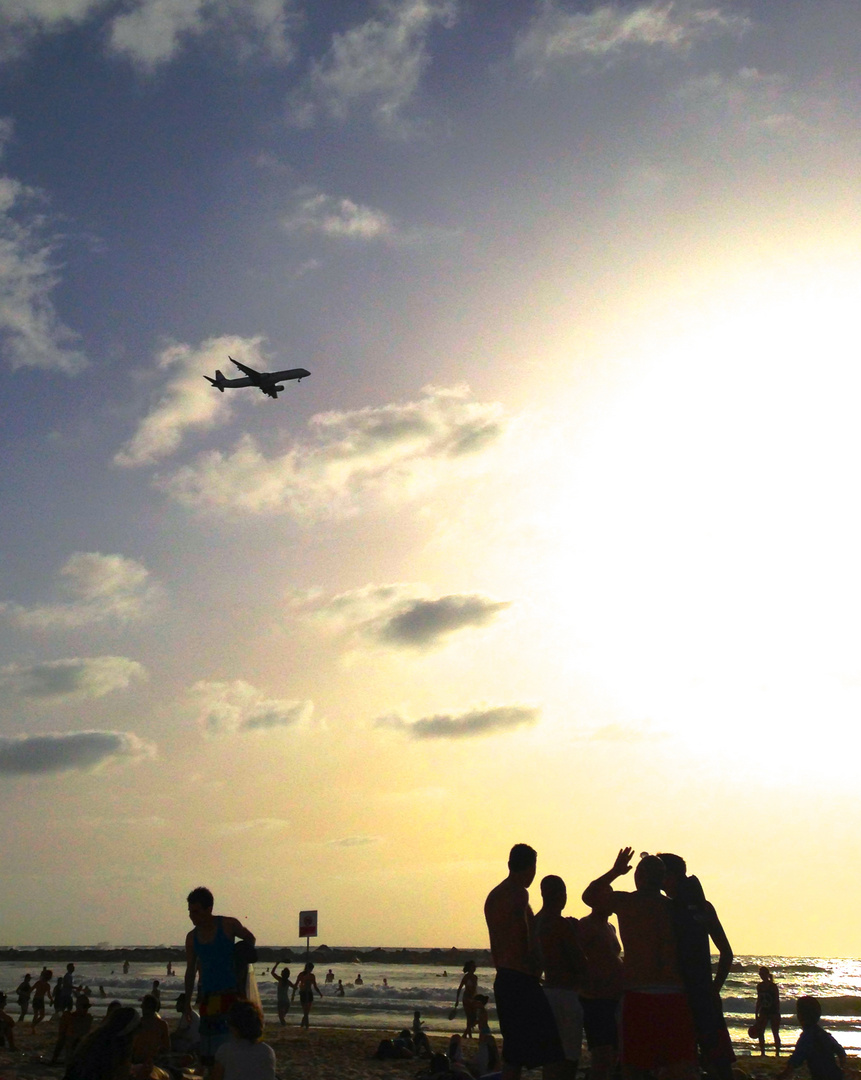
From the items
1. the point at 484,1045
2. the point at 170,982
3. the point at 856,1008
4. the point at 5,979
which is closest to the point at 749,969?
the point at 856,1008

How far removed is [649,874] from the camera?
6.23m

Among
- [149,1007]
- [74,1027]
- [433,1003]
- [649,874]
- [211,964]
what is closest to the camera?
[649,874]

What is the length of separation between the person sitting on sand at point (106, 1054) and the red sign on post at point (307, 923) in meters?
16.3

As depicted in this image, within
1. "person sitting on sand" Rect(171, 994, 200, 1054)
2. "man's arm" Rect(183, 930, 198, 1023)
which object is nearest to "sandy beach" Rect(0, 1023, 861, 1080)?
"person sitting on sand" Rect(171, 994, 200, 1054)

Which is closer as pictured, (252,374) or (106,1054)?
Answer: (106,1054)

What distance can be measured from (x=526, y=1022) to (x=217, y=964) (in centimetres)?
232

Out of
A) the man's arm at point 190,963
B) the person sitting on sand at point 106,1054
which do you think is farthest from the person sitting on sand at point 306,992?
the person sitting on sand at point 106,1054

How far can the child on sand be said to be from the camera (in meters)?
Result: 7.90

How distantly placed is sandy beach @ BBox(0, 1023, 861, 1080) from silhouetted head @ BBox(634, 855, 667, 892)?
29.1 feet

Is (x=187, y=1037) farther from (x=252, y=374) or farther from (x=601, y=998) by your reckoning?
(x=252, y=374)

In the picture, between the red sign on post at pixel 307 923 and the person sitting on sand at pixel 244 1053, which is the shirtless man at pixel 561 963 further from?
the red sign on post at pixel 307 923

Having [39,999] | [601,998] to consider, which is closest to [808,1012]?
[601,998]

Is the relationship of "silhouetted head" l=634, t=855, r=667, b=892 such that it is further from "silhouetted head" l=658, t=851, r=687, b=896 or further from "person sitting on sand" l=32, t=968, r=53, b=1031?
"person sitting on sand" l=32, t=968, r=53, b=1031

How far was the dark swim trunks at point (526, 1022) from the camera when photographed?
581 cm
